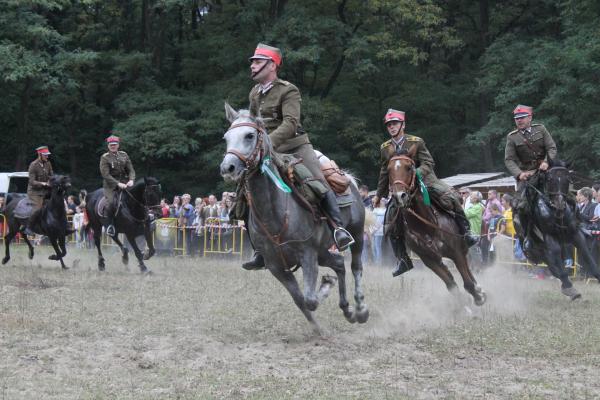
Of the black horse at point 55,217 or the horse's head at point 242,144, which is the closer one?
the horse's head at point 242,144

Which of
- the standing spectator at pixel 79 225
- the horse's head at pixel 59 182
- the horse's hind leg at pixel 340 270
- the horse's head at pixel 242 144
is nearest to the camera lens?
the horse's head at pixel 242 144

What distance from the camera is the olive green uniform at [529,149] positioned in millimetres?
13828

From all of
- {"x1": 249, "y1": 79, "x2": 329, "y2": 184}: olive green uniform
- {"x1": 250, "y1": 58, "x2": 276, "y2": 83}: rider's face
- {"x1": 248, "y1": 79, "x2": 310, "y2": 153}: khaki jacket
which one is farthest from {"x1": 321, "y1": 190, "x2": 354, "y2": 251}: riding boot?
{"x1": 250, "y1": 58, "x2": 276, "y2": 83}: rider's face

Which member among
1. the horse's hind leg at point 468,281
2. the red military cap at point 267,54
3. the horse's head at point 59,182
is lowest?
the horse's hind leg at point 468,281

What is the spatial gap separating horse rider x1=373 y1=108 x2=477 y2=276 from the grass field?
1263 millimetres

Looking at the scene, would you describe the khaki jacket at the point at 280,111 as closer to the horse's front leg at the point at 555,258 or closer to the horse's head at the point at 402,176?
the horse's head at the point at 402,176

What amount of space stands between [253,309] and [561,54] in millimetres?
22162

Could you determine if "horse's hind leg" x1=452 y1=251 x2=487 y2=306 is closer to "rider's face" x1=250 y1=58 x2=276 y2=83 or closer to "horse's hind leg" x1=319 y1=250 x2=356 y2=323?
"horse's hind leg" x1=319 y1=250 x2=356 y2=323

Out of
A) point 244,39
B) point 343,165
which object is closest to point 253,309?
point 343,165

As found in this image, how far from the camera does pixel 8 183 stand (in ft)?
130

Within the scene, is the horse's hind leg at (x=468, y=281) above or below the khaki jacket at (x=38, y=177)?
below

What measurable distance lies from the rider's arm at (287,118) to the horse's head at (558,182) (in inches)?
199

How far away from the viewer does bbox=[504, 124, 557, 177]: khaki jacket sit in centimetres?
1382

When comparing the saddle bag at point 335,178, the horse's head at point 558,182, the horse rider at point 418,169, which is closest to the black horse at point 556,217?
the horse's head at point 558,182
